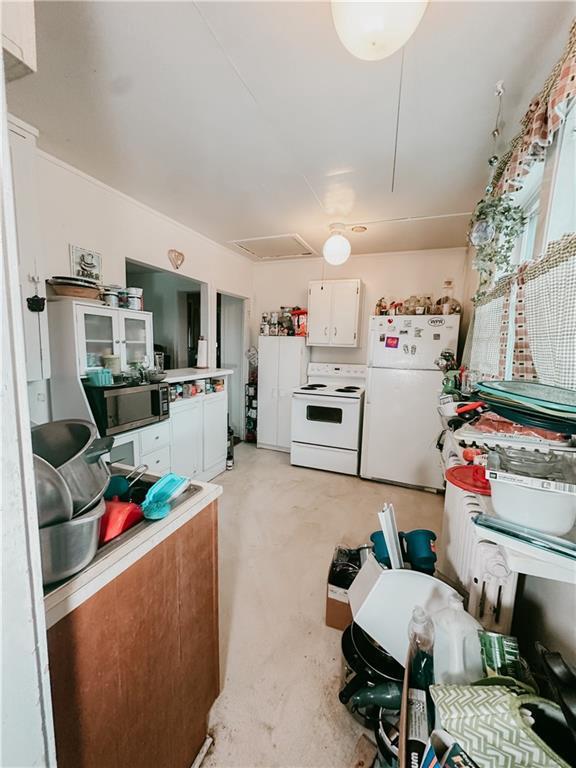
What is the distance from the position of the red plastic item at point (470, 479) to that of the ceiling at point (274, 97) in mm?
1646

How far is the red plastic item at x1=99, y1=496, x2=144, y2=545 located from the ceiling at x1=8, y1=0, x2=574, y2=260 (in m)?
1.66

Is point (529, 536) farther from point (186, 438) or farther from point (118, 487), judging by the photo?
point (186, 438)

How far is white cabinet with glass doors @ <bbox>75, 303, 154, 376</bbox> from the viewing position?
200 centimetres

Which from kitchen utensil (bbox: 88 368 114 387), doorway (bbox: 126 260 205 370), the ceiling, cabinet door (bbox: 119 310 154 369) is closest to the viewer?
the ceiling

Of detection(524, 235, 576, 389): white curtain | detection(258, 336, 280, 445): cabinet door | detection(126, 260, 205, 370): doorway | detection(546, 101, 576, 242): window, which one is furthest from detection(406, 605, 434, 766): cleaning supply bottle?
detection(126, 260, 205, 370): doorway

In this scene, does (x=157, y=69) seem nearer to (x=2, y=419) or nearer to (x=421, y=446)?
(x=2, y=419)

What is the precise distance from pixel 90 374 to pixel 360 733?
2282mm

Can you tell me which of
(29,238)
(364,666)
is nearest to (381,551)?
(364,666)

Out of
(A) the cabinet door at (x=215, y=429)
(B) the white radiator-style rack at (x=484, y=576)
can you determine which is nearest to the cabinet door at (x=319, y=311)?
(A) the cabinet door at (x=215, y=429)

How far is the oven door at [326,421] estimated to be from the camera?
3.40 meters

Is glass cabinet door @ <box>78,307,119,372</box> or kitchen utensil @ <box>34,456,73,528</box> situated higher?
glass cabinet door @ <box>78,307,119,372</box>

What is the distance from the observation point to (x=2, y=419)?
0.42 m

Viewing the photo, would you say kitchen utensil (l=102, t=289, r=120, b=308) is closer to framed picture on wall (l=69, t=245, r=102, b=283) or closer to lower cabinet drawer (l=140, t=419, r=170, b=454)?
framed picture on wall (l=69, t=245, r=102, b=283)

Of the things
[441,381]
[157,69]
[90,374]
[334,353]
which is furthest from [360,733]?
[334,353]
